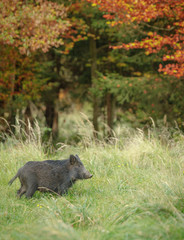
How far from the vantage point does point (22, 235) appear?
3.31 meters

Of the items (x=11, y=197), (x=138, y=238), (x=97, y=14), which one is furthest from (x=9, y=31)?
(x=138, y=238)

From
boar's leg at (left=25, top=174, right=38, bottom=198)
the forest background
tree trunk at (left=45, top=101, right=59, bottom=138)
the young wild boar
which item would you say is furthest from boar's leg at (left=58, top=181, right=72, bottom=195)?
tree trunk at (left=45, top=101, right=59, bottom=138)

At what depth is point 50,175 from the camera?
5.39 meters

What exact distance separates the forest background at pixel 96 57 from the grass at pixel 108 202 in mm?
1343

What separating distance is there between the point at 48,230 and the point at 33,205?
186 centimetres

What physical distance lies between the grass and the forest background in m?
1.34

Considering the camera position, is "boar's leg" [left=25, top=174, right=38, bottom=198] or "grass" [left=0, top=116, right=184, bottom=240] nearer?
"grass" [left=0, top=116, right=184, bottom=240]

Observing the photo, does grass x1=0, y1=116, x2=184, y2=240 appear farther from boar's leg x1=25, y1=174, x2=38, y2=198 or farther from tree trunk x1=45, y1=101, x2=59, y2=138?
tree trunk x1=45, y1=101, x2=59, y2=138

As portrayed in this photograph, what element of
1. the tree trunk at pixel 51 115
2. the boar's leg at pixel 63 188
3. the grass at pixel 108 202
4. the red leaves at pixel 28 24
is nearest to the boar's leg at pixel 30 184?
the grass at pixel 108 202

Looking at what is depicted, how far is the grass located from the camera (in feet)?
11.7

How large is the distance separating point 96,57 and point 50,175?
368 inches

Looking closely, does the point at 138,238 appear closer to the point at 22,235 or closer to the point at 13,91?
the point at 22,235

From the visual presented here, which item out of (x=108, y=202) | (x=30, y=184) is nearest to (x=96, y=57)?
(x=30, y=184)

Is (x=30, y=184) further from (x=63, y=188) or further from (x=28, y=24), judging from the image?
(x=28, y=24)
